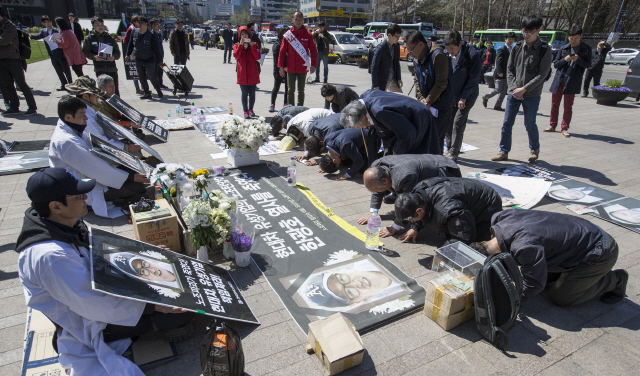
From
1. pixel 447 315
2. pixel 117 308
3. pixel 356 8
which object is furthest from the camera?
pixel 356 8

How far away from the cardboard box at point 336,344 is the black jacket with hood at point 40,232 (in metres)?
1.63

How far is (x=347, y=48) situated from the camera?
21062mm

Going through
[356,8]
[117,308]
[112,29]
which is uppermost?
[356,8]

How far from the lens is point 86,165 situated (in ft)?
13.6

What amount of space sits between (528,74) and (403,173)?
355 centimetres

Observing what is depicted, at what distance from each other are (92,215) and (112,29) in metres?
19.3

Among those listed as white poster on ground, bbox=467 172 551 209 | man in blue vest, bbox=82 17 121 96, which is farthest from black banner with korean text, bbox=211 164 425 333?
man in blue vest, bbox=82 17 121 96

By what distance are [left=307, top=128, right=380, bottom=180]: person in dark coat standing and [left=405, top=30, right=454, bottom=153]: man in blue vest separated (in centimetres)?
99

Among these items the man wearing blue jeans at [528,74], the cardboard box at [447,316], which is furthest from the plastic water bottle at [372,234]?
the man wearing blue jeans at [528,74]

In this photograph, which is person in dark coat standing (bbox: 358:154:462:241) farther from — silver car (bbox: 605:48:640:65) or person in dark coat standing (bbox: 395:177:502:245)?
silver car (bbox: 605:48:640:65)

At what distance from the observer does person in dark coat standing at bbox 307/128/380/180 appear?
530cm

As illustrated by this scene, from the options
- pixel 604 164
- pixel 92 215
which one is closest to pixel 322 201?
pixel 92 215

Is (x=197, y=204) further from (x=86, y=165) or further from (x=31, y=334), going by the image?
(x=86, y=165)

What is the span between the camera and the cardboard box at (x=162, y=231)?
3.37 meters
